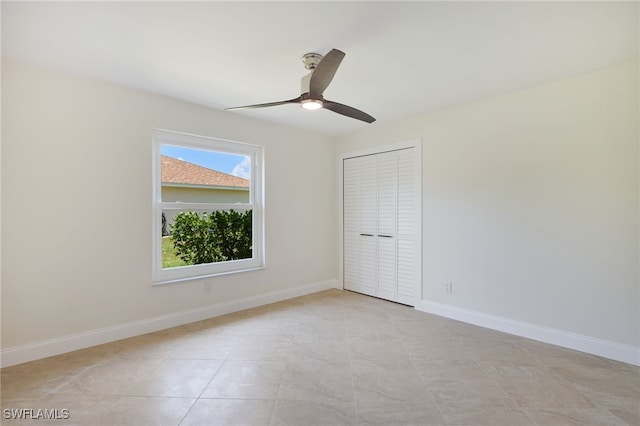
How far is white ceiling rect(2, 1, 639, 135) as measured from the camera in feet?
5.75

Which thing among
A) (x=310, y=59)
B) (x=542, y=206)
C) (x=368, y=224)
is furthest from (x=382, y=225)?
(x=310, y=59)

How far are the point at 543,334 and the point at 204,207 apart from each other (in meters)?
3.62

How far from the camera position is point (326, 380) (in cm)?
212

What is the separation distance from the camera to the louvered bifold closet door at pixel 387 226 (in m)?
3.98

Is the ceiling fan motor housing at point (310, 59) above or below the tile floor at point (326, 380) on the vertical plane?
above

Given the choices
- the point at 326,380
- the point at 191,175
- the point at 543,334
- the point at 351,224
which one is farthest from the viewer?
the point at 351,224

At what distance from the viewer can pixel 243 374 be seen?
7.20ft

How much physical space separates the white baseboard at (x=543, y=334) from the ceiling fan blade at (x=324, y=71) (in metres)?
2.73

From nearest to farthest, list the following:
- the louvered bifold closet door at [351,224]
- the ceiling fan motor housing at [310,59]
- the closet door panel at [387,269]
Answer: the ceiling fan motor housing at [310,59], the closet door panel at [387,269], the louvered bifold closet door at [351,224]

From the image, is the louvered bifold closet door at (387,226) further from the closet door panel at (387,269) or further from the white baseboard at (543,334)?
the white baseboard at (543,334)

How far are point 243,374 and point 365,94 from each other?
2.69 meters

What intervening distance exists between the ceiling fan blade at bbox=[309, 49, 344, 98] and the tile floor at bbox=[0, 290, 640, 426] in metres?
2.05

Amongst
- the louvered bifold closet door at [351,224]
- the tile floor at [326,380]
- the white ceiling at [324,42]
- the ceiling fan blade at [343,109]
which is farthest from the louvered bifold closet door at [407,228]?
the ceiling fan blade at [343,109]

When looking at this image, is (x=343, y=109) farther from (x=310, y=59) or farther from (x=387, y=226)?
(x=387, y=226)
